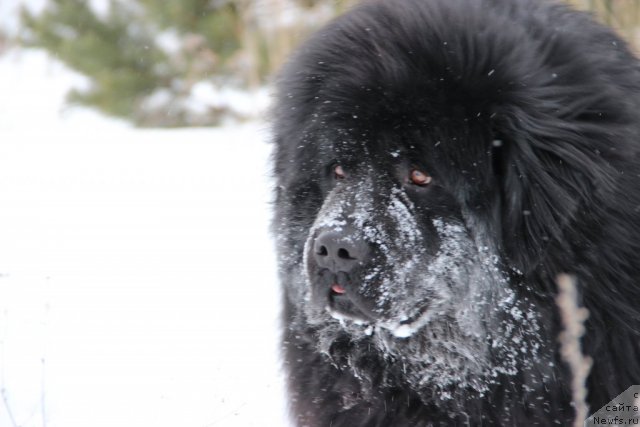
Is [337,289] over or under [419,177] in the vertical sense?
under

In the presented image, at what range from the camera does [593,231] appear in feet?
7.73

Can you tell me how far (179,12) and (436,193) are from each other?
10594mm

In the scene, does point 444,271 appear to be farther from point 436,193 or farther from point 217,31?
point 217,31

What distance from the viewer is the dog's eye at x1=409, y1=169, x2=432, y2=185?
2.54 m

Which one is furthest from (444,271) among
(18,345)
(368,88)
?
(18,345)

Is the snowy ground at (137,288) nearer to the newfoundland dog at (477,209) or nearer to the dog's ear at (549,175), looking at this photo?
the newfoundland dog at (477,209)

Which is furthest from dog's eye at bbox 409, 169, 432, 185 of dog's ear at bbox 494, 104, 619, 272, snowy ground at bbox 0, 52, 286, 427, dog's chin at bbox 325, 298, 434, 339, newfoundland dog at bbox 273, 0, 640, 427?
snowy ground at bbox 0, 52, 286, 427

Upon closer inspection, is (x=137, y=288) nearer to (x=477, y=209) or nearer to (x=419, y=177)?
(x=419, y=177)

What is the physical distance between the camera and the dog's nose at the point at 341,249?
2.38m

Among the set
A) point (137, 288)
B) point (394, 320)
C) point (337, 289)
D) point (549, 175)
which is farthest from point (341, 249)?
point (137, 288)

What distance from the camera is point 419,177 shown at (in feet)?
8.39

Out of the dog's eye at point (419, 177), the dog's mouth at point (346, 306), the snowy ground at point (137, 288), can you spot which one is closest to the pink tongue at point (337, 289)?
the dog's mouth at point (346, 306)

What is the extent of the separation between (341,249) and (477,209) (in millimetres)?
519

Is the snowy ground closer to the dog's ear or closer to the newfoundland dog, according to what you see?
the newfoundland dog
